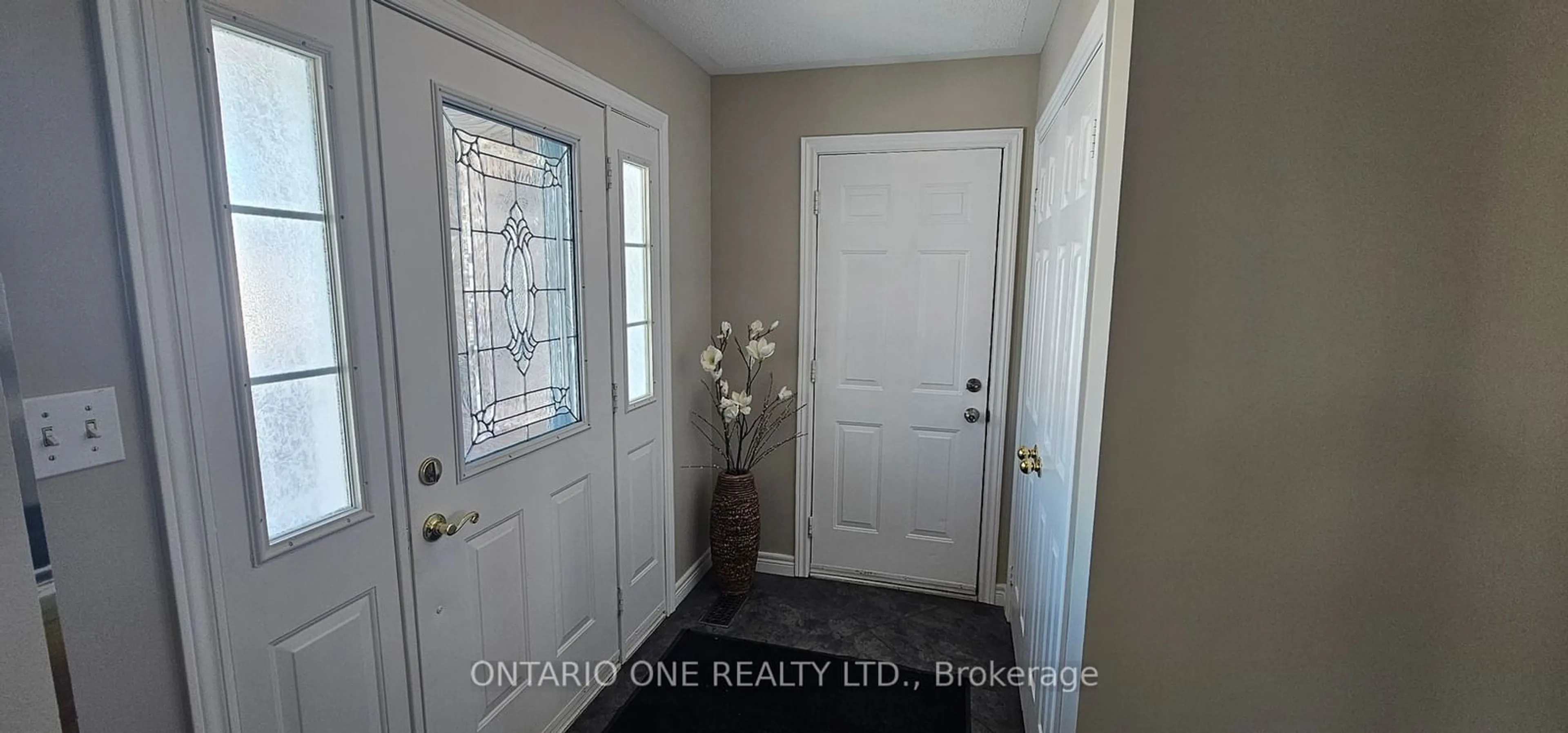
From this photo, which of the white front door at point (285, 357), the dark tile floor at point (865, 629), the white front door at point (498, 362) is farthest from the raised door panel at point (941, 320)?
the white front door at point (285, 357)

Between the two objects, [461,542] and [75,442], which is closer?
[75,442]

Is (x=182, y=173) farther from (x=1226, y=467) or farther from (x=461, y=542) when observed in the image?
(x=1226, y=467)

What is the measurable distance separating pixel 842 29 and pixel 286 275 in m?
1.91

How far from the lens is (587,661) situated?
2.04 meters

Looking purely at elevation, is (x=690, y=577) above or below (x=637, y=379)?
below

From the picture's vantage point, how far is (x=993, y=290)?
8.50 feet

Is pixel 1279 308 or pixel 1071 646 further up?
pixel 1279 308

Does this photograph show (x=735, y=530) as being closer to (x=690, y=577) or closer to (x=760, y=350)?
(x=690, y=577)

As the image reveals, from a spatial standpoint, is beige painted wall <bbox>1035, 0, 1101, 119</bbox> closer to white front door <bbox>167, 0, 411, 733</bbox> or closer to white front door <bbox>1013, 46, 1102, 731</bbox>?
white front door <bbox>1013, 46, 1102, 731</bbox>

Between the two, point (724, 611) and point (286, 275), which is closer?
point (286, 275)

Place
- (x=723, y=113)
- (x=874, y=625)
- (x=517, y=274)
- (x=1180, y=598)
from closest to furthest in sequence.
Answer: (x=1180, y=598) < (x=517, y=274) < (x=874, y=625) < (x=723, y=113)

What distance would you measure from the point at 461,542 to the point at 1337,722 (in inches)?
66.7

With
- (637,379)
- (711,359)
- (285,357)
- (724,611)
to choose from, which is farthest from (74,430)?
(724,611)

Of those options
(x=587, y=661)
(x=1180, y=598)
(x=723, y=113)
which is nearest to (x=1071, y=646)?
(x=1180, y=598)
